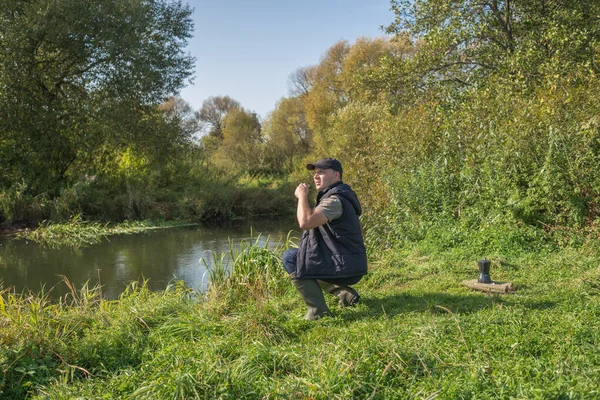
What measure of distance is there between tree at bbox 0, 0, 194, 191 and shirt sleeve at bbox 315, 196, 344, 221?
52.5ft

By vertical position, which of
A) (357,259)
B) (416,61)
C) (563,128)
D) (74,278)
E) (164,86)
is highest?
(164,86)

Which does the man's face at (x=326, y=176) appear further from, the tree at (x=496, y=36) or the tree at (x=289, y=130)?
the tree at (x=289, y=130)

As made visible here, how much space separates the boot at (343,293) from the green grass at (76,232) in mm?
11585

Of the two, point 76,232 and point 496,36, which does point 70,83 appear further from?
point 496,36

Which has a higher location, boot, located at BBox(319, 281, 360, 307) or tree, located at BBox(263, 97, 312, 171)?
tree, located at BBox(263, 97, 312, 171)

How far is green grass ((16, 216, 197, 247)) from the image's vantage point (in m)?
15.5

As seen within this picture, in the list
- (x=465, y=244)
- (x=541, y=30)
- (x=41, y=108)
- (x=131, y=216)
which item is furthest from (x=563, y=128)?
(x=41, y=108)

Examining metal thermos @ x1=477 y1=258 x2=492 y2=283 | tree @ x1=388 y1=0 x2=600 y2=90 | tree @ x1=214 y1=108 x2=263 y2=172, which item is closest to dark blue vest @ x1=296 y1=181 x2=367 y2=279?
metal thermos @ x1=477 y1=258 x2=492 y2=283

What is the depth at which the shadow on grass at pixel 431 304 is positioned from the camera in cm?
454

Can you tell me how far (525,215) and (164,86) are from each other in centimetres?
1661

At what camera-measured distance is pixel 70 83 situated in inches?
760

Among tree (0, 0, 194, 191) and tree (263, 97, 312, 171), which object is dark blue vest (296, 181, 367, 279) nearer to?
tree (0, 0, 194, 191)

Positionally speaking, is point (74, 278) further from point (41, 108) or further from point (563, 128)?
point (41, 108)

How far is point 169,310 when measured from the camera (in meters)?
5.33
